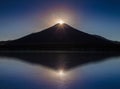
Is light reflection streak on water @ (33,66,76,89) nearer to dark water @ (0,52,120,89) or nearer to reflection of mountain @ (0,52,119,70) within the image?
dark water @ (0,52,120,89)

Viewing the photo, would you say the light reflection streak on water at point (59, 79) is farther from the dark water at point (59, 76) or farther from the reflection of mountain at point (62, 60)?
the reflection of mountain at point (62, 60)

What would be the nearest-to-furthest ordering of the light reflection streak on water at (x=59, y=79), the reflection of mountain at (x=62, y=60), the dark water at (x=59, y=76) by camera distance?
the light reflection streak on water at (x=59, y=79)
the dark water at (x=59, y=76)
the reflection of mountain at (x=62, y=60)

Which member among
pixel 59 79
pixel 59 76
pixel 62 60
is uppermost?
pixel 62 60

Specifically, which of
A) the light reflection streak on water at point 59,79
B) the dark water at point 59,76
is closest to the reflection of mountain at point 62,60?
the dark water at point 59,76

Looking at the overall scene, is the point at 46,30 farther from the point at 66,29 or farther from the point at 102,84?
the point at 102,84

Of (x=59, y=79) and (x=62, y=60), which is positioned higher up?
(x=62, y=60)

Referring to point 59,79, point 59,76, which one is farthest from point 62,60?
point 59,79

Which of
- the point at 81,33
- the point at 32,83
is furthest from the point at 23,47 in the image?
the point at 32,83

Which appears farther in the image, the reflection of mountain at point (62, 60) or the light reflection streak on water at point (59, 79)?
the reflection of mountain at point (62, 60)

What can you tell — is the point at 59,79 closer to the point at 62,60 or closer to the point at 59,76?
the point at 59,76

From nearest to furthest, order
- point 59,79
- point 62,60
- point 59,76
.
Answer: point 59,79, point 59,76, point 62,60

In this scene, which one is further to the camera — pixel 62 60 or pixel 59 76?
pixel 62 60

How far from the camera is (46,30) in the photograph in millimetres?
101625

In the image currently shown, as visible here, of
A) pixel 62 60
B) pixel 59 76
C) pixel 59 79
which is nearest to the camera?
pixel 59 79
